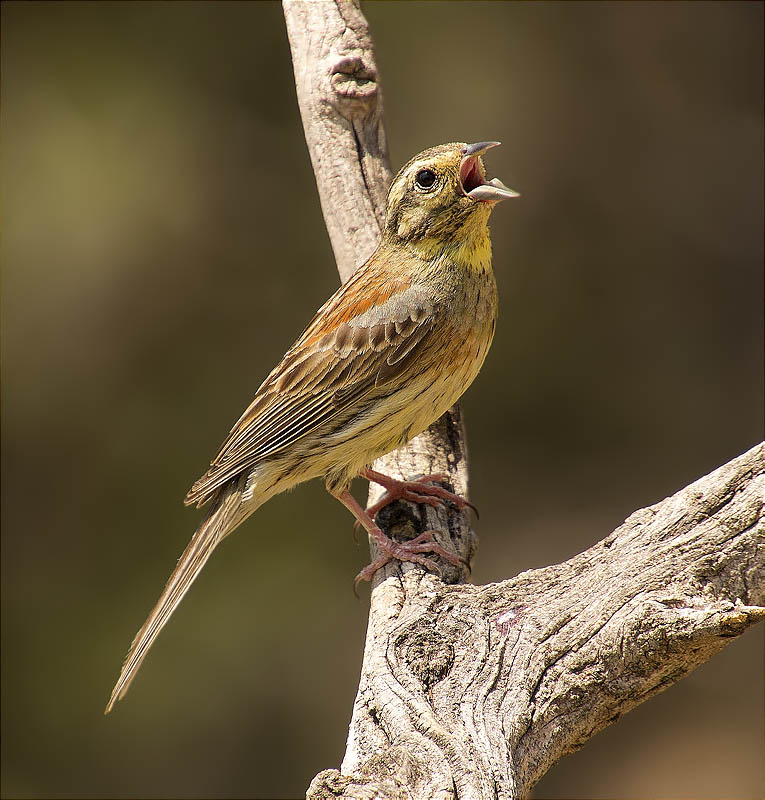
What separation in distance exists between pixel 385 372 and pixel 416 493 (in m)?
0.59

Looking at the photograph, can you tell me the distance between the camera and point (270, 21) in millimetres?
7918

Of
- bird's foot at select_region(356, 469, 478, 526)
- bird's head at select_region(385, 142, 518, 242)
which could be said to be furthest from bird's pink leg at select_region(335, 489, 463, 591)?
bird's head at select_region(385, 142, 518, 242)

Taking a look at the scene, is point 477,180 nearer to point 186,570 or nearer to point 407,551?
A: point 407,551

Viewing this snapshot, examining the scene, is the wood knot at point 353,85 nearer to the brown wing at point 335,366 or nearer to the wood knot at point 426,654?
the brown wing at point 335,366

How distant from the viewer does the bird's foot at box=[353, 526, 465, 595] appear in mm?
3874

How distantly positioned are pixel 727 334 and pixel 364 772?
7.38 meters

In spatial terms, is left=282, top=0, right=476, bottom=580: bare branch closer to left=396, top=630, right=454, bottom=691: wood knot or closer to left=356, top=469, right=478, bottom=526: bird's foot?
left=356, top=469, right=478, bottom=526: bird's foot

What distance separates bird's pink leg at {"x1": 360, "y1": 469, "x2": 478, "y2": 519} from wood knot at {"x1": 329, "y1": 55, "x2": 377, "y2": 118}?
5.97 feet

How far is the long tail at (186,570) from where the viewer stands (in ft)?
13.1

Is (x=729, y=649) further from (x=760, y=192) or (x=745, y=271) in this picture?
(x=760, y=192)

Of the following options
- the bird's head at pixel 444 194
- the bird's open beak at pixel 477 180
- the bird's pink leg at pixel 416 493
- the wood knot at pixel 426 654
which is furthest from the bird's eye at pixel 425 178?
the wood knot at pixel 426 654

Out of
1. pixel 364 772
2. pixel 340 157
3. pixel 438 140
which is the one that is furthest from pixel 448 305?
pixel 438 140

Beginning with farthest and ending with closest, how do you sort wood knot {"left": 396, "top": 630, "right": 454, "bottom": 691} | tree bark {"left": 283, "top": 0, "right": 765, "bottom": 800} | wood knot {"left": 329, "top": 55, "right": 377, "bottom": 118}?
wood knot {"left": 329, "top": 55, "right": 377, "bottom": 118}
wood knot {"left": 396, "top": 630, "right": 454, "bottom": 691}
tree bark {"left": 283, "top": 0, "right": 765, "bottom": 800}

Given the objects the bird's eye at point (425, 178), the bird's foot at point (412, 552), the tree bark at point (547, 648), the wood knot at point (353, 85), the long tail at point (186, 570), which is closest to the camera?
the tree bark at point (547, 648)
